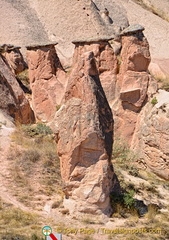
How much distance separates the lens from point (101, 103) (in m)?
7.80

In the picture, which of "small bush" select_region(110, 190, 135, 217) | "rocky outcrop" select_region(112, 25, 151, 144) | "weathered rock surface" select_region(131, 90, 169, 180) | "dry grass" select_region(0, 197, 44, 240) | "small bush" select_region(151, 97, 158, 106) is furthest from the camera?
"rocky outcrop" select_region(112, 25, 151, 144)

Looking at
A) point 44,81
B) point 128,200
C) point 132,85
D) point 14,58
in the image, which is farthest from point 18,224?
point 14,58

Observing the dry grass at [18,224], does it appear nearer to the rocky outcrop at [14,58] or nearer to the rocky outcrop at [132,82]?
the rocky outcrop at [132,82]

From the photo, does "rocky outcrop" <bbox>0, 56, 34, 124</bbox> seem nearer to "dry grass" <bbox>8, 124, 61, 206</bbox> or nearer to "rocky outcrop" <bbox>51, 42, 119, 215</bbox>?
"dry grass" <bbox>8, 124, 61, 206</bbox>

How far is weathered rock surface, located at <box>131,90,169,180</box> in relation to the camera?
1162cm

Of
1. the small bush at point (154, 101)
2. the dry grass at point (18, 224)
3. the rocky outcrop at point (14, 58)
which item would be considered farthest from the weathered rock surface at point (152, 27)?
the dry grass at point (18, 224)

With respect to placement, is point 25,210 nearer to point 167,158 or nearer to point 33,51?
point 167,158

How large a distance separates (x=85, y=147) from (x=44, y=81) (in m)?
8.55

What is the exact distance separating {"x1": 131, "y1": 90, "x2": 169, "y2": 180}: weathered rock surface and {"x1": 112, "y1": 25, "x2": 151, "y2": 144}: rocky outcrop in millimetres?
464

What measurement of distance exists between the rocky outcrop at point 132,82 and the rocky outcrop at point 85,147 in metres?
5.79

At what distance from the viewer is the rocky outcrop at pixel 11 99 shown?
1252 centimetres

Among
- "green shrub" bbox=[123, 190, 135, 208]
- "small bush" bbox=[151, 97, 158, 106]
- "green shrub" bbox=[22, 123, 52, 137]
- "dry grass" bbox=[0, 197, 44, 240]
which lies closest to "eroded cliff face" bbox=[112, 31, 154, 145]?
"small bush" bbox=[151, 97, 158, 106]

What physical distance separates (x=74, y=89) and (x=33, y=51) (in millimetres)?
8339

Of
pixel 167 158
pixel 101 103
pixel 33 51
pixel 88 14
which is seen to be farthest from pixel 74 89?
pixel 88 14
